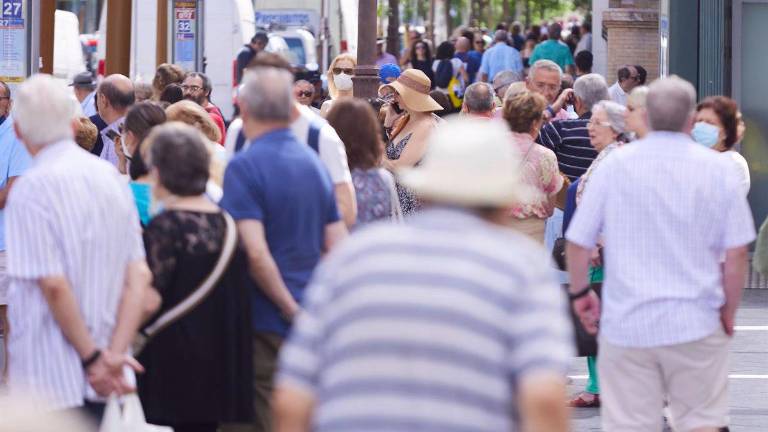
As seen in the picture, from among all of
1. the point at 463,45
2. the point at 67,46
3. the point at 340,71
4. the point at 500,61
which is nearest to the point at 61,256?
the point at 340,71

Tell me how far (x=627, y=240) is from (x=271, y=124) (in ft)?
4.41

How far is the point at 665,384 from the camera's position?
622 cm

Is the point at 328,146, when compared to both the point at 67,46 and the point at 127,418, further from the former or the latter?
Result: the point at 67,46

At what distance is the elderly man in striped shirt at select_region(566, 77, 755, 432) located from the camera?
5.99m

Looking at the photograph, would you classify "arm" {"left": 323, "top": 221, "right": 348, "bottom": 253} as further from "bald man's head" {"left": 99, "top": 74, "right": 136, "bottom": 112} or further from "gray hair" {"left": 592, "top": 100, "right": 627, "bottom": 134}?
"bald man's head" {"left": 99, "top": 74, "right": 136, "bottom": 112}

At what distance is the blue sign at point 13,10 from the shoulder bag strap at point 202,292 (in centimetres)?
730

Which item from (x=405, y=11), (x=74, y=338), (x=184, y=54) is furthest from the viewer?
(x=405, y=11)

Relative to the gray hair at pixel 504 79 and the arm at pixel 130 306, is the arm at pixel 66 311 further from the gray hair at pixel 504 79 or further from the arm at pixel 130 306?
the gray hair at pixel 504 79

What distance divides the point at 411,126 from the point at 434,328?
21.1 ft

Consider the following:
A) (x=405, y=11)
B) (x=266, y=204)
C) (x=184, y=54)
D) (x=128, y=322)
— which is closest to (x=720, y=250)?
(x=266, y=204)

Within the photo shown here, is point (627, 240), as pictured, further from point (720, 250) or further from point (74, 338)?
point (74, 338)

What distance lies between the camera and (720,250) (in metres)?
6.09

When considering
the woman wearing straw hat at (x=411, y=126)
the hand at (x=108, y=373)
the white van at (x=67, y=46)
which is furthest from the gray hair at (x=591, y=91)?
the white van at (x=67, y=46)

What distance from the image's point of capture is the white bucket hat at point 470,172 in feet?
12.2
